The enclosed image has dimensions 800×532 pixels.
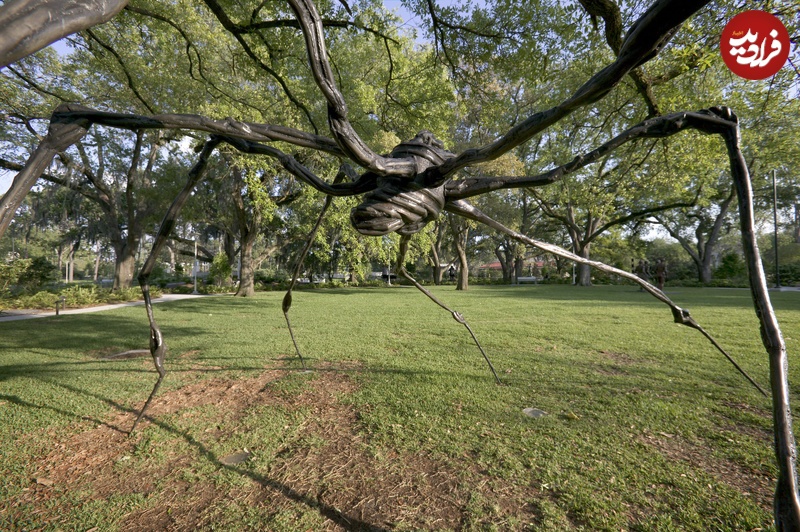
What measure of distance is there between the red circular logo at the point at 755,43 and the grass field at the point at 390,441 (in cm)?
325

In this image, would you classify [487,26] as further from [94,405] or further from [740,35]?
[94,405]

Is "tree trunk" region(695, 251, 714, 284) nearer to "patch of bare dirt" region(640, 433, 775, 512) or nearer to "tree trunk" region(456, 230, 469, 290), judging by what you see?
"tree trunk" region(456, 230, 469, 290)

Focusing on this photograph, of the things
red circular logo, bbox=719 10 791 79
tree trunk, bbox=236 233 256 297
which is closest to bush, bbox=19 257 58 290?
tree trunk, bbox=236 233 256 297

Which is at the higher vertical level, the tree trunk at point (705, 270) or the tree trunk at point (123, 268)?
the tree trunk at point (705, 270)

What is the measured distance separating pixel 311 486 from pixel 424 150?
2006 mm

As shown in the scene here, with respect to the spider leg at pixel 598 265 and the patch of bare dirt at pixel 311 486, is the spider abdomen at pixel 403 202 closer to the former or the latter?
the spider leg at pixel 598 265

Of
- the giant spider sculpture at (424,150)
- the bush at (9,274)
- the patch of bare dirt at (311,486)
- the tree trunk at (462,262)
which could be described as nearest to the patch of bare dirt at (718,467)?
the giant spider sculpture at (424,150)

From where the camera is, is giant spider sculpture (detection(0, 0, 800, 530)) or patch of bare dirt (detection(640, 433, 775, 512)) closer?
giant spider sculpture (detection(0, 0, 800, 530))

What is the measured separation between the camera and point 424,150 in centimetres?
179

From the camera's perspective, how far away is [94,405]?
11.2 ft

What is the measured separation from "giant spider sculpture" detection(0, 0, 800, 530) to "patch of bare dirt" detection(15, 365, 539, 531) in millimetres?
1317

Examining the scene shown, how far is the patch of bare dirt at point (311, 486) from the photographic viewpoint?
183 centimetres

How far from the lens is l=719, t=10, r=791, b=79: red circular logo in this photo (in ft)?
11.4

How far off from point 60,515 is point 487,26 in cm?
615
